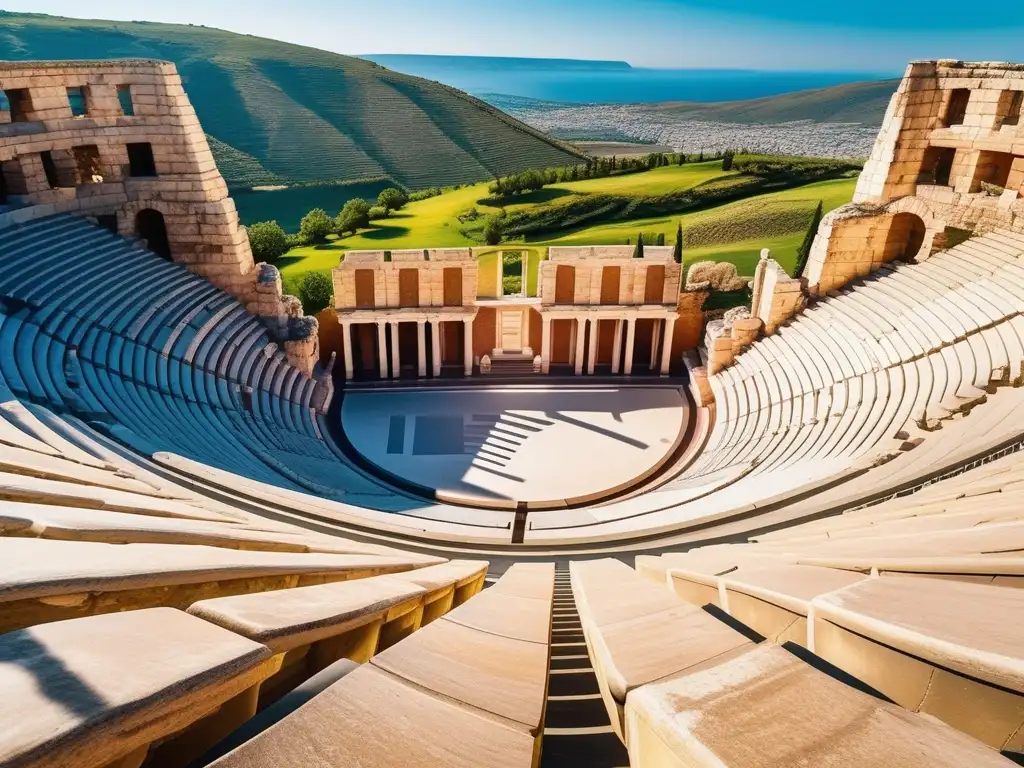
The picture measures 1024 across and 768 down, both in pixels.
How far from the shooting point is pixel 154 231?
793 inches

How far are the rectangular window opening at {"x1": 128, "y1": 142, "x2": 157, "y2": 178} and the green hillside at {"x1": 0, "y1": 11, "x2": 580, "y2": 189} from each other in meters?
57.7

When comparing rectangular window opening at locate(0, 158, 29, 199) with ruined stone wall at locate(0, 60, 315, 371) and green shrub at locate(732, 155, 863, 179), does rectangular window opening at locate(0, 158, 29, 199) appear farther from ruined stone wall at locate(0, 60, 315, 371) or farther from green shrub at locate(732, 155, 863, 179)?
green shrub at locate(732, 155, 863, 179)

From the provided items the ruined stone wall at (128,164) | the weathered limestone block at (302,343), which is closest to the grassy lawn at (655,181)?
the weathered limestone block at (302,343)

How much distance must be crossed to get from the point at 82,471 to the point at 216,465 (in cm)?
468

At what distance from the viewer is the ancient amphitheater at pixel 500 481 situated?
179 centimetres

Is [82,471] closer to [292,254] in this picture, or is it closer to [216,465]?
[216,465]

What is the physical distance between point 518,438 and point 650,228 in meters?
27.0

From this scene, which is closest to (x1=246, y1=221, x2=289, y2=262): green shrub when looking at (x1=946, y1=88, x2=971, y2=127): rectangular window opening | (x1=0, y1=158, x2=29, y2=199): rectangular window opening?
(x1=0, y1=158, x2=29, y2=199): rectangular window opening

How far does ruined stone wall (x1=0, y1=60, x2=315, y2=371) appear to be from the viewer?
16.7 metres

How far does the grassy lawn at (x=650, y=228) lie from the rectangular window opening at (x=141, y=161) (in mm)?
9504

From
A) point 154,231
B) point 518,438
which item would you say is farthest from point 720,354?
point 154,231

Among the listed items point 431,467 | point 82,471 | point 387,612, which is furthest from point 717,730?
point 431,467

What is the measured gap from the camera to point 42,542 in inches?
114

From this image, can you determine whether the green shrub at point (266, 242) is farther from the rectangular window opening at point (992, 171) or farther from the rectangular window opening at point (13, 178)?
the rectangular window opening at point (992, 171)
